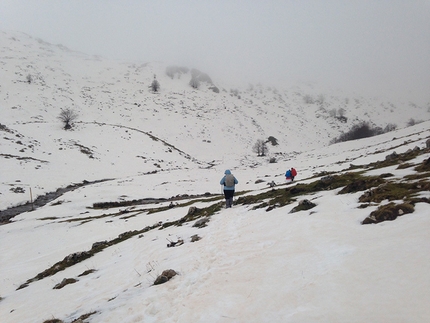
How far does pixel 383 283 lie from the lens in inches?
145

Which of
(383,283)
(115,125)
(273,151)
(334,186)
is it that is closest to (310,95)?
(273,151)

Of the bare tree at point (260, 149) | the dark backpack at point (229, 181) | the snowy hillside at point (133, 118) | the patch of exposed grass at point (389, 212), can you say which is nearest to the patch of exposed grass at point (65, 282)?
the dark backpack at point (229, 181)

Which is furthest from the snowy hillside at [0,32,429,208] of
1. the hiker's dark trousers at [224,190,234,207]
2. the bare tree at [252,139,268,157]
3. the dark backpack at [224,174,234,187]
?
the dark backpack at [224,174,234,187]

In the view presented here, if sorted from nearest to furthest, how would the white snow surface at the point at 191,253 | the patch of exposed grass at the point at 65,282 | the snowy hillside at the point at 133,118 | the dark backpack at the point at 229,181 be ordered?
1. the white snow surface at the point at 191,253
2. the patch of exposed grass at the point at 65,282
3. the dark backpack at the point at 229,181
4. the snowy hillside at the point at 133,118

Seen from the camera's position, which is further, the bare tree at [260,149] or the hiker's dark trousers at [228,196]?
the bare tree at [260,149]

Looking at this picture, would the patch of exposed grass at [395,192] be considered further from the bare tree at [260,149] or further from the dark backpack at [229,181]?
the bare tree at [260,149]

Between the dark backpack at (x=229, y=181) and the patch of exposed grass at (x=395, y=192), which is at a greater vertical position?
the dark backpack at (x=229, y=181)

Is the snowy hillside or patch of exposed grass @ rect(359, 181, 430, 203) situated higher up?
the snowy hillside

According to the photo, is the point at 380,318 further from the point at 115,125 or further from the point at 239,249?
the point at 115,125

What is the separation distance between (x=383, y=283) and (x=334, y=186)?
8.23 m

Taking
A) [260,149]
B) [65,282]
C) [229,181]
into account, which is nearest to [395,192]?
[229,181]

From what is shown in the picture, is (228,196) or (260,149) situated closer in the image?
(228,196)

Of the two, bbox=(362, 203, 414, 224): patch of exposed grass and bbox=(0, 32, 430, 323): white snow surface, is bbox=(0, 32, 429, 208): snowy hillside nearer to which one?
bbox=(0, 32, 430, 323): white snow surface

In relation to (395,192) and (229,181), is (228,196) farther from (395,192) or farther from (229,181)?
(395,192)
